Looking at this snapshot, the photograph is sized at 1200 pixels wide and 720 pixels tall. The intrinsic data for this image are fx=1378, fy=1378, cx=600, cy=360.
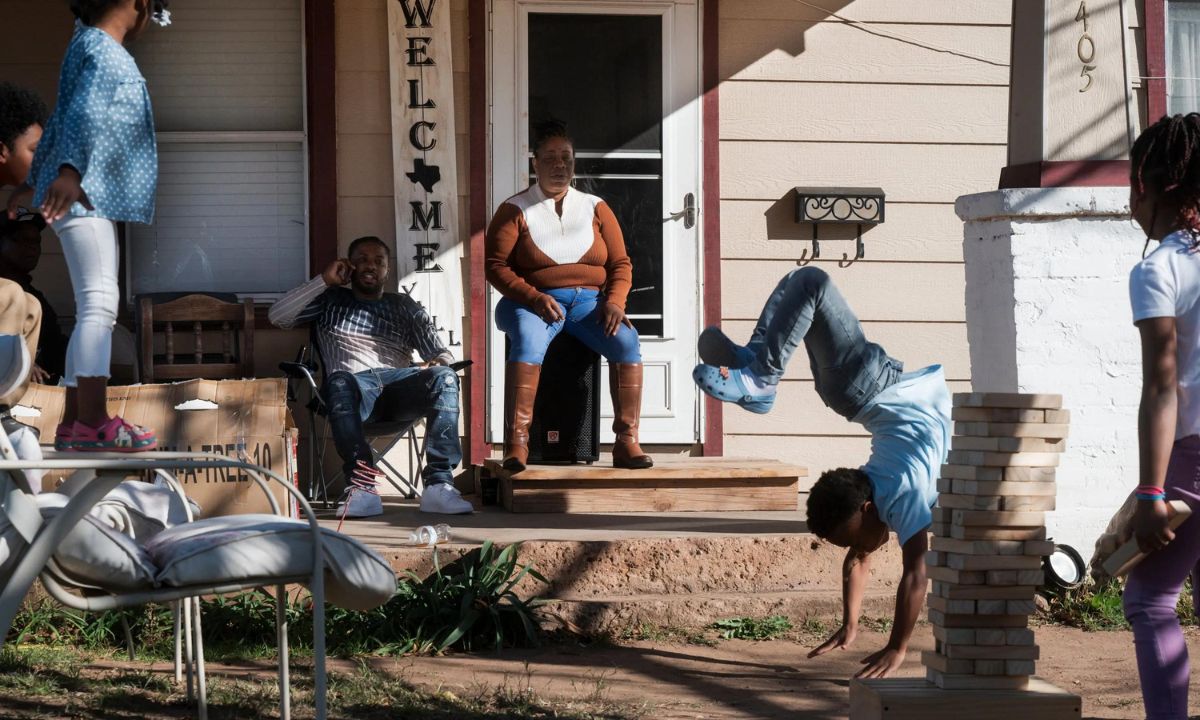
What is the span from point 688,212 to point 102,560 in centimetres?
441

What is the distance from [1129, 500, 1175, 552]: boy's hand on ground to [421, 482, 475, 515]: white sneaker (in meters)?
3.21

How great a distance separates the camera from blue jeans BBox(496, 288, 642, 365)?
562 cm

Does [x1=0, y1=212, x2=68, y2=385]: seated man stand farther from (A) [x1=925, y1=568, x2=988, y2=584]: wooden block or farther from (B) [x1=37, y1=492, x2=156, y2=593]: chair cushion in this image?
(A) [x1=925, y1=568, x2=988, y2=584]: wooden block

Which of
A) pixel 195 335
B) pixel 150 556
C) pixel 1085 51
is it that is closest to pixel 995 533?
pixel 150 556

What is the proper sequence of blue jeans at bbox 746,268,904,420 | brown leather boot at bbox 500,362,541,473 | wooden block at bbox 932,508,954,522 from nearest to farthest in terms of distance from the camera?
wooden block at bbox 932,508,954,522, blue jeans at bbox 746,268,904,420, brown leather boot at bbox 500,362,541,473

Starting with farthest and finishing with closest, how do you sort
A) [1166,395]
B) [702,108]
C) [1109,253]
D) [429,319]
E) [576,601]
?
[702,108] < [429,319] < [1109,253] < [576,601] < [1166,395]

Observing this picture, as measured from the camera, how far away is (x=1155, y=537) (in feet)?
9.27

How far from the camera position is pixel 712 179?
664cm

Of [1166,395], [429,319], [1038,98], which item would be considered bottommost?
[1166,395]

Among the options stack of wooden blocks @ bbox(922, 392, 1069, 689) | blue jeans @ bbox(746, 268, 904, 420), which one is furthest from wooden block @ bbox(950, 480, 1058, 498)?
blue jeans @ bbox(746, 268, 904, 420)

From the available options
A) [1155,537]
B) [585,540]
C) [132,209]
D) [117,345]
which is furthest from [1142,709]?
[117,345]

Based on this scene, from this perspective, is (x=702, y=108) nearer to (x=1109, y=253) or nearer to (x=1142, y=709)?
(x=1109, y=253)

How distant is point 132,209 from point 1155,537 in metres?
2.61

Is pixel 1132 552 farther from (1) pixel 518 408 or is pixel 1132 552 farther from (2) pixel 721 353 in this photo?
(1) pixel 518 408
